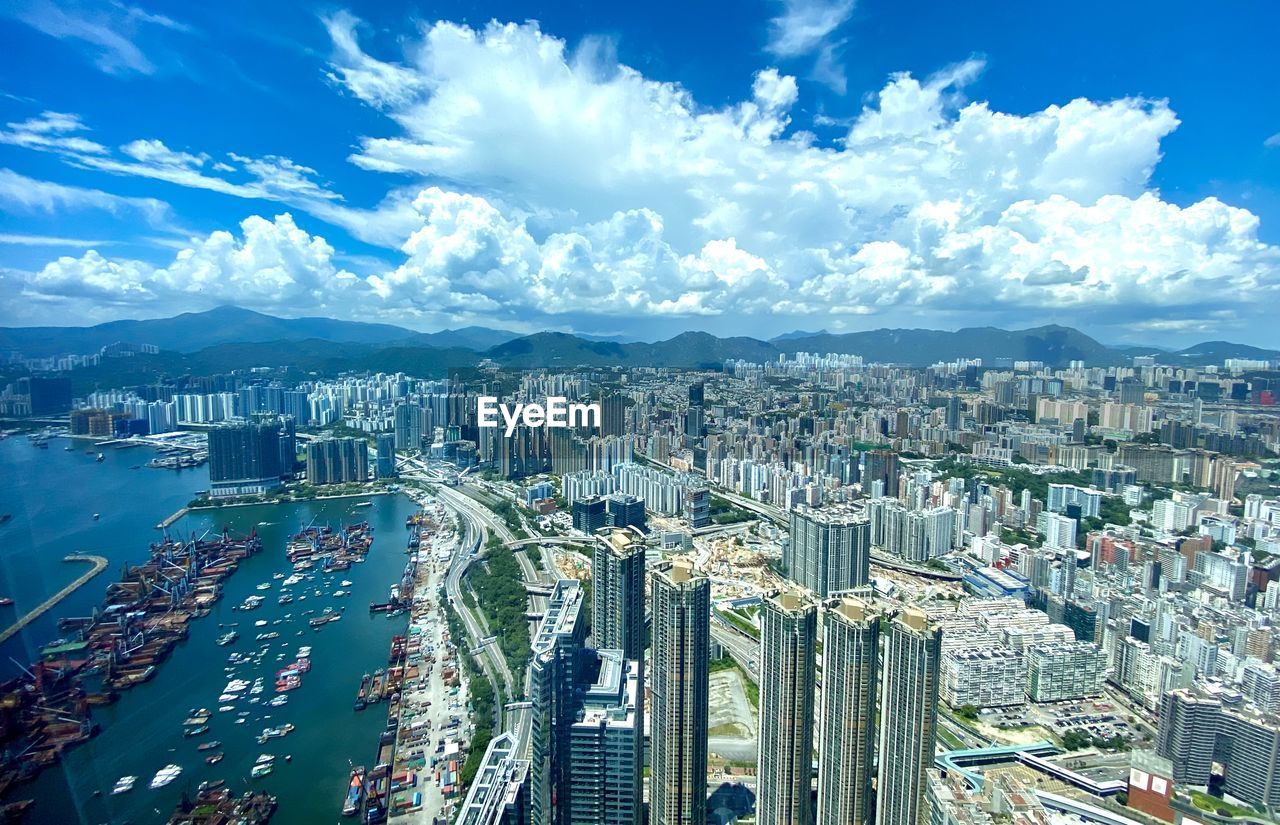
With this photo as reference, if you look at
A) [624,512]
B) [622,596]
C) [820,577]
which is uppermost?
[622,596]

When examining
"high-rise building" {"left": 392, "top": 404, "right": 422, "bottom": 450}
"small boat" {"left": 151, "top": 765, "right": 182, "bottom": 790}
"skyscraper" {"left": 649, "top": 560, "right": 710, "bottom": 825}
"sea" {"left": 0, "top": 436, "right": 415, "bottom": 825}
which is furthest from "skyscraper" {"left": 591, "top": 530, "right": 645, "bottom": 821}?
"high-rise building" {"left": 392, "top": 404, "right": 422, "bottom": 450}

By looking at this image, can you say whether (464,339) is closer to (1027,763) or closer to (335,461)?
(335,461)

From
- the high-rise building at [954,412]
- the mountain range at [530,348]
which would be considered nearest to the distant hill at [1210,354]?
the mountain range at [530,348]

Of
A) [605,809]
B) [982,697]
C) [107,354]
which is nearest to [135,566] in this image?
[107,354]

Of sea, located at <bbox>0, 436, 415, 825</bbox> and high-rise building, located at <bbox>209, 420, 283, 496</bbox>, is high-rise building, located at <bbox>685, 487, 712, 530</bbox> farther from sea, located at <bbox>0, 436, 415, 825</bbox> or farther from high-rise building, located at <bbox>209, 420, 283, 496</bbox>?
high-rise building, located at <bbox>209, 420, 283, 496</bbox>

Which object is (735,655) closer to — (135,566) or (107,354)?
(135,566)

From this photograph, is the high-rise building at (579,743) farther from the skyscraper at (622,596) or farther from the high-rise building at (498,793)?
the skyscraper at (622,596)

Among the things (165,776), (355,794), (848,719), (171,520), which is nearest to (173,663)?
(165,776)
